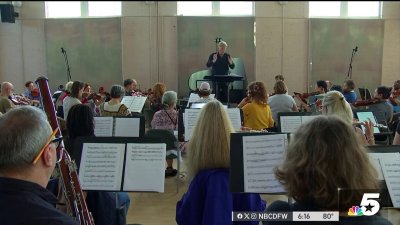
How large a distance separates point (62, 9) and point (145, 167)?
41.6 ft

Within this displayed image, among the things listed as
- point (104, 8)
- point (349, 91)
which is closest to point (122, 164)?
point (349, 91)

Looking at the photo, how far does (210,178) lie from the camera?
8.04 feet

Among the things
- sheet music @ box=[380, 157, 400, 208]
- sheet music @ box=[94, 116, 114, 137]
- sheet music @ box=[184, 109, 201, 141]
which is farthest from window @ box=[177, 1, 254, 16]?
sheet music @ box=[380, 157, 400, 208]

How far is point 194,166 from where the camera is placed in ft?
8.34

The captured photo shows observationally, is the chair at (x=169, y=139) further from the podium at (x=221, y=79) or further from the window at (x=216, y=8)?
the window at (x=216, y=8)

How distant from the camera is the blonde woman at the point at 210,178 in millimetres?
2422

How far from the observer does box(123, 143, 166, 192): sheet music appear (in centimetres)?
270

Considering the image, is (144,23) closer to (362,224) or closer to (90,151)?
(90,151)

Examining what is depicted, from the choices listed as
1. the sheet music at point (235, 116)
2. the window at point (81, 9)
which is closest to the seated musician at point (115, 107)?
the sheet music at point (235, 116)

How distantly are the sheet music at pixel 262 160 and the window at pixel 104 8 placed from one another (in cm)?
1208

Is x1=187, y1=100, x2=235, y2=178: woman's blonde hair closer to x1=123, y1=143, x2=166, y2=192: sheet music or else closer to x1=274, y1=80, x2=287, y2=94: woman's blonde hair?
x1=123, y1=143, x2=166, y2=192: sheet music

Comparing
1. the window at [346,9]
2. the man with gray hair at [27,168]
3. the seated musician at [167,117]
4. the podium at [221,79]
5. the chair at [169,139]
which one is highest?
the window at [346,9]

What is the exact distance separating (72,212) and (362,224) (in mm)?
1285

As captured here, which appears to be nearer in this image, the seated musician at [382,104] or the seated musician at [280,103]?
the seated musician at [280,103]
